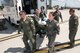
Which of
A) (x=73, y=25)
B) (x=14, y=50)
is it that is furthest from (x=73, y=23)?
(x=14, y=50)

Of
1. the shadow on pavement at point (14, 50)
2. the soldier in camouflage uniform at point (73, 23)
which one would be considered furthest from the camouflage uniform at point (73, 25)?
the shadow on pavement at point (14, 50)

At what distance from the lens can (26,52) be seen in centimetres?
923

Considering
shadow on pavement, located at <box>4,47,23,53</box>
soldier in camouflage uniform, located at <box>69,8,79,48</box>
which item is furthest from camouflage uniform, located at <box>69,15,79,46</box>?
shadow on pavement, located at <box>4,47,23,53</box>

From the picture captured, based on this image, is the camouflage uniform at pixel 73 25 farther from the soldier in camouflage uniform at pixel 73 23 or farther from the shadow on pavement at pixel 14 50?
the shadow on pavement at pixel 14 50

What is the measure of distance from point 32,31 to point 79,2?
32821mm

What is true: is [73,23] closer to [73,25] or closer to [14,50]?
[73,25]

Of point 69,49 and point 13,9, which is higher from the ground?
point 13,9

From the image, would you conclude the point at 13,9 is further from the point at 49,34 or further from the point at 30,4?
the point at 49,34

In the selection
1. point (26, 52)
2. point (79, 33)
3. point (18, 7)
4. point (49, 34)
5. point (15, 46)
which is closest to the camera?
point (49, 34)

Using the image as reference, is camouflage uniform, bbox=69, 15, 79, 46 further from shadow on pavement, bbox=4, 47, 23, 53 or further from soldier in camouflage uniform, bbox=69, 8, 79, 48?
shadow on pavement, bbox=4, 47, 23, 53

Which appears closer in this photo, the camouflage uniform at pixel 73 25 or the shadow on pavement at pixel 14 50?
the camouflage uniform at pixel 73 25

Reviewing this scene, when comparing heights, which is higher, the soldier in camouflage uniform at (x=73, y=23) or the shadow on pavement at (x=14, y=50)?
the soldier in camouflage uniform at (x=73, y=23)

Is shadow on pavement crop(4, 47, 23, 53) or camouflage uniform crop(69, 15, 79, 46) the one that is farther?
shadow on pavement crop(4, 47, 23, 53)

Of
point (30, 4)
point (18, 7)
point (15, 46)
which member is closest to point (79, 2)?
point (30, 4)
